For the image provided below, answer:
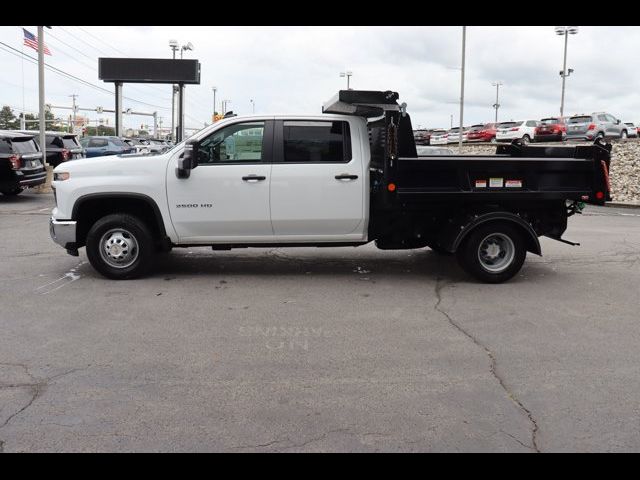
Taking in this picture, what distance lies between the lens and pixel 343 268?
855 centimetres

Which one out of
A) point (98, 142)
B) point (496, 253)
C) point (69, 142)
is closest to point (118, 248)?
point (496, 253)

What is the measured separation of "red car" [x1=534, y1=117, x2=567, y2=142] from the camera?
33.9m

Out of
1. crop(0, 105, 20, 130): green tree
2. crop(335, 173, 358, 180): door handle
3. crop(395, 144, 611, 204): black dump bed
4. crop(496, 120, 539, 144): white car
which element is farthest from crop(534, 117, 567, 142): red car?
crop(0, 105, 20, 130): green tree

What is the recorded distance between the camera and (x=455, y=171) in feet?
24.7

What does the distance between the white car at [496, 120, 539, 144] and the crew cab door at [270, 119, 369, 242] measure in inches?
1194

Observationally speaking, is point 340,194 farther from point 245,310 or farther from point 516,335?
point 516,335

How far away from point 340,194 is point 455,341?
268 cm

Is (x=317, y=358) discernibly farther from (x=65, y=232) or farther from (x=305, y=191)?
(x=65, y=232)

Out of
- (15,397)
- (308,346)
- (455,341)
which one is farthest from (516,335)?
(15,397)

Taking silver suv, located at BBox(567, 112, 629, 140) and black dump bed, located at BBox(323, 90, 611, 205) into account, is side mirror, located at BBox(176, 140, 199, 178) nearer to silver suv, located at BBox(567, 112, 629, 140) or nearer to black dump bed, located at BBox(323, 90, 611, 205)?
black dump bed, located at BBox(323, 90, 611, 205)

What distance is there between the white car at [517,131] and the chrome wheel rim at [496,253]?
2975 centimetres

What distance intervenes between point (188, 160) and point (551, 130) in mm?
30891

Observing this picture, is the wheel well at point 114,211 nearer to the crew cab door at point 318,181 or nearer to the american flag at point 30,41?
the crew cab door at point 318,181
